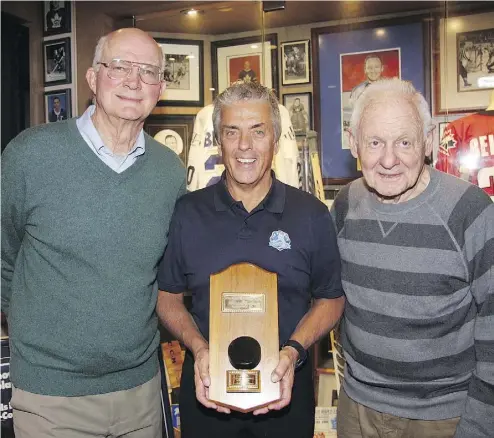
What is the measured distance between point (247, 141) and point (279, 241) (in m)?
0.32

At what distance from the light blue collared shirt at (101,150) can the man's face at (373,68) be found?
6.54ft

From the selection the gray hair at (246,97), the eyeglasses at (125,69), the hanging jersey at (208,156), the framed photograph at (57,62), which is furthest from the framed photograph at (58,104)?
the gray hair at (246,97)

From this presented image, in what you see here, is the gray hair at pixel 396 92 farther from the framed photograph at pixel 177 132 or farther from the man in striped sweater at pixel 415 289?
the framed photograph at pixel 177 132

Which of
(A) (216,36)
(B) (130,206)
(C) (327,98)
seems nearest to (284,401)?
(B) (130,206)

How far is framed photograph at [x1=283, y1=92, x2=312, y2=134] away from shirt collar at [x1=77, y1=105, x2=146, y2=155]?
1.74 metres

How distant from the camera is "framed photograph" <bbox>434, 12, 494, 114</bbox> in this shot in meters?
2.91

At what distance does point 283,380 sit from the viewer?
1387mm

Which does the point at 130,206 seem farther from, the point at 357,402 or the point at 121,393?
the point at 357,402

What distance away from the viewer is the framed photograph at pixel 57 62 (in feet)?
11.0

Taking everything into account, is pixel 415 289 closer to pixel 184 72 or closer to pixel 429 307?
pixel 429 307

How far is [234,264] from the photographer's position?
4.77ft

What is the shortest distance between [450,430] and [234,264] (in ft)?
2.46

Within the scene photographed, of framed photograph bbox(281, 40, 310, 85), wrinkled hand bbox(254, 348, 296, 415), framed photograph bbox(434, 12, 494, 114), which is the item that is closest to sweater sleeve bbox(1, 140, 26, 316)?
wrinkled hand bbox(254, 348, 296, 415)

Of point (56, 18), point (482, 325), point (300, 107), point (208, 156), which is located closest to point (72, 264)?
point (482, 325)
